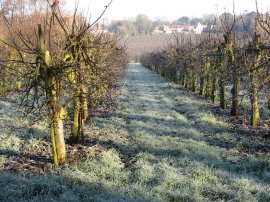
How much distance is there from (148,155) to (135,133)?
305 centimetres

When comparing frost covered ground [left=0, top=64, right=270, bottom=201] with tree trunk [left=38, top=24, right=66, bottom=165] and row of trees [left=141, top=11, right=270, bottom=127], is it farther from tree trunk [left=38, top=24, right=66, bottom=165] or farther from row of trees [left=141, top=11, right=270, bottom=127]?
row of trees [left=141, top=11, right=270, bottom=127]

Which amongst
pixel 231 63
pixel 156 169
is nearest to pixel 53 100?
pixel 156 169

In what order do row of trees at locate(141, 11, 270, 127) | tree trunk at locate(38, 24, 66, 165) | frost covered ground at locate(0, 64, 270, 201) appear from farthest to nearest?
row of trees at locate(141, 11, 270, 127) → tree trunk at locate(38, 24, 66, 165) → frost covered ground at locate(0, 64, 270, 201)

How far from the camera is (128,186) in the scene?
271 inches

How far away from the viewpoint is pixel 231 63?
16.6 metres

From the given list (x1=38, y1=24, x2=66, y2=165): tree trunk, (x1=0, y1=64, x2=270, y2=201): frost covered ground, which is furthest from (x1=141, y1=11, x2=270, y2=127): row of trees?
(x1=38, y1=24, x2=66, y2=165): tree trunk

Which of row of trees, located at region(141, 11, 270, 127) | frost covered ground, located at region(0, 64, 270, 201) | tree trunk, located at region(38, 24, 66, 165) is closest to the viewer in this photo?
frost covered ground, located at region(0, 64, 270, 201)

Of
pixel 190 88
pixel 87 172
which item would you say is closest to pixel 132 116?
pixel 87 172

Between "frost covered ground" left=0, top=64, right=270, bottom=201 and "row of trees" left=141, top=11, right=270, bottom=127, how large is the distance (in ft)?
6.01

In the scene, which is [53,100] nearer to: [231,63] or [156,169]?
[156,169]

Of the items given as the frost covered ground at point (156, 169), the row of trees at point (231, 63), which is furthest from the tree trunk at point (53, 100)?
the row of trees at point (231, 63)

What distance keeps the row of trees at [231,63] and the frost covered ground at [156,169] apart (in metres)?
1.83

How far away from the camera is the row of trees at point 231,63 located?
10.4 meters

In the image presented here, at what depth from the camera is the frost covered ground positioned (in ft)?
21.7
